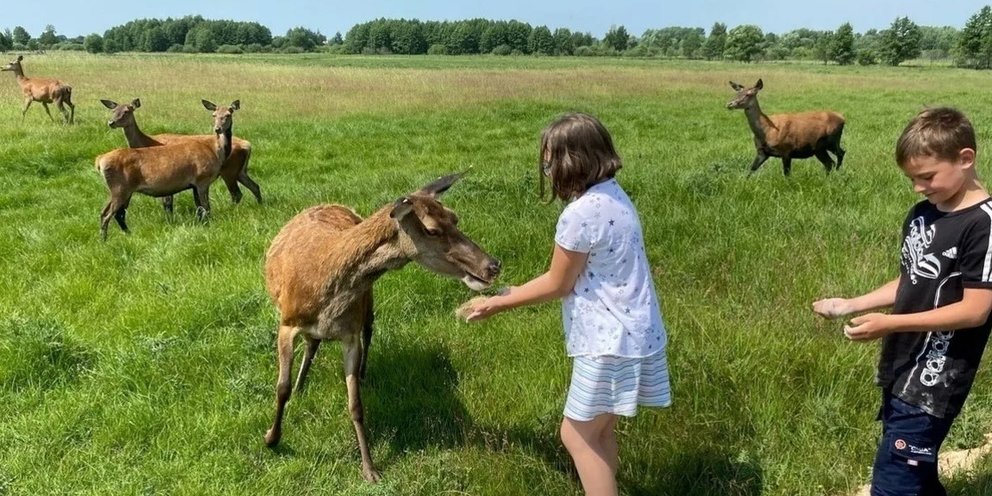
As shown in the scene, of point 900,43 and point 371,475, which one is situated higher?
point 900,43

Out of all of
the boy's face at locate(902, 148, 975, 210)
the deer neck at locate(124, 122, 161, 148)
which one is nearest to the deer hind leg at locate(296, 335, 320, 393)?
the boy's face at locate(902, 148, 975, 210)

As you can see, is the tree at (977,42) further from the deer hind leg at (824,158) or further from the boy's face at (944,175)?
the boy's face at (944,175)

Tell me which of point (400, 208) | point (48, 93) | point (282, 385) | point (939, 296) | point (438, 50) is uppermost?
point (438, 50)

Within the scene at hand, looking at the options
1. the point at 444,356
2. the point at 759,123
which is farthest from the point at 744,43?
the point at 444,356

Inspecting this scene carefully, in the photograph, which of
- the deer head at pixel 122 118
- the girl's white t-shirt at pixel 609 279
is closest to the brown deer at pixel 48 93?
the deer head at pixel 122 118

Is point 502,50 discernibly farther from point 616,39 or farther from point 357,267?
point 357,267

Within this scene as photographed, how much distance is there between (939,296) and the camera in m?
2.61

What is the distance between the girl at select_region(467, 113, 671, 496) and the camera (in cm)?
283

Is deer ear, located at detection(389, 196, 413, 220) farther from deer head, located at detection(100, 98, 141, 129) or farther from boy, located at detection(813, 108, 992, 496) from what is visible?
deer head, located at detection(100, 98, 141, 129)

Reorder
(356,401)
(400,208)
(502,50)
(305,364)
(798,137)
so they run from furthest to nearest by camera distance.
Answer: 1. (502,50)
2. (798,137)
3. (305,364)
4. (356,401)
5. (400,208)

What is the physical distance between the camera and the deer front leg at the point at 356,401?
375 centimetres

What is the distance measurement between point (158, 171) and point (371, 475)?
6671 mm

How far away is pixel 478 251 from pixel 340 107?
1778 cm

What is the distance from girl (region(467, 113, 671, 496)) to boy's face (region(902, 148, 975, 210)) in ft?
3.35
